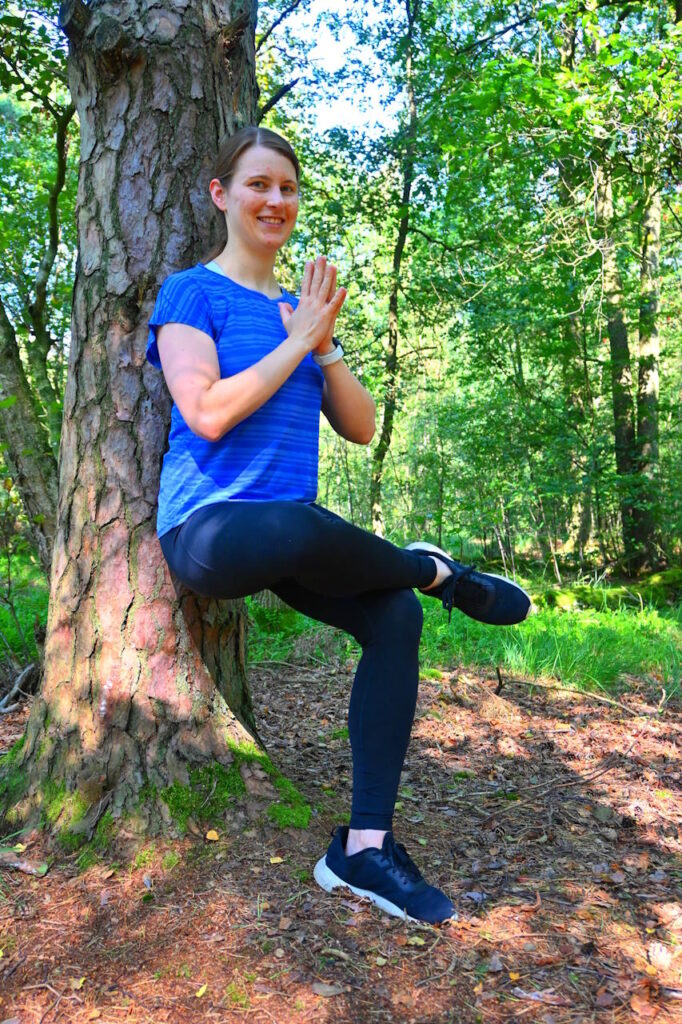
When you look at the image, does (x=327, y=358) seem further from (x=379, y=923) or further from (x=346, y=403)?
(x=379, y=923)

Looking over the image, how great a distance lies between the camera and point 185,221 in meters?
2.30

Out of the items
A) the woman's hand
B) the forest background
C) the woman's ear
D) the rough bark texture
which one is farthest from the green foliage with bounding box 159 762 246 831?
the forest background

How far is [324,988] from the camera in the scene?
1.58 meters

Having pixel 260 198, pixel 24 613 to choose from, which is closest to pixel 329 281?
pixel 260 198

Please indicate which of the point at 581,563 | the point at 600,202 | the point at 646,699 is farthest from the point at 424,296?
the point at 646,699

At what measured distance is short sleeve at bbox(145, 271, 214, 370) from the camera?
6.43 feet

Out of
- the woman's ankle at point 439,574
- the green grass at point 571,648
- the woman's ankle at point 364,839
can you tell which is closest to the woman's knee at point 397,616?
the woman's ankle at point 439,574

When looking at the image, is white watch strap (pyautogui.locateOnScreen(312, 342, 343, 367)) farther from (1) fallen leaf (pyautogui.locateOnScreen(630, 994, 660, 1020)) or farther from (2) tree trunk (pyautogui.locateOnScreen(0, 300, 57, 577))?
(2) tree trunk (pyautogui.locateOnScreen(0, 300, 57, 577))

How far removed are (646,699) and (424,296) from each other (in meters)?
8.36

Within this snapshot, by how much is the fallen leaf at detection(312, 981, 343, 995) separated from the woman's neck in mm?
1704

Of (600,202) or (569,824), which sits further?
(600,202)

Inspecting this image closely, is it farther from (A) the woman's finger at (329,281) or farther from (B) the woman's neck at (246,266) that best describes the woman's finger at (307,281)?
(B) the woman's neck at (246,266)

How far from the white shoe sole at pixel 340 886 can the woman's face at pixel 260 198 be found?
166 centimetres

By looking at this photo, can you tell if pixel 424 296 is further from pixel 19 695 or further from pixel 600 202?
pixel 19 695
